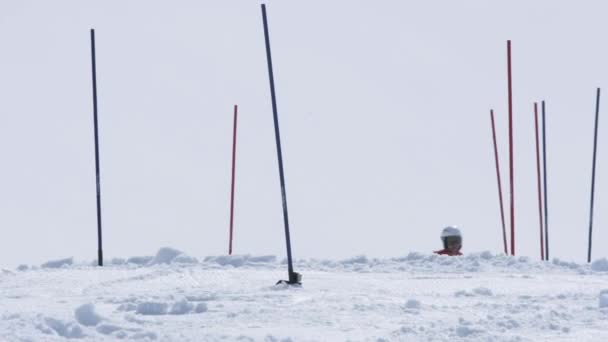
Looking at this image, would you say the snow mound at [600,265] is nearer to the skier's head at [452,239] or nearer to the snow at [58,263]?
the skier's head at [452,239]

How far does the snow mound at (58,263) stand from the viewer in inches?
824

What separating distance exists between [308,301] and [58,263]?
8.27m

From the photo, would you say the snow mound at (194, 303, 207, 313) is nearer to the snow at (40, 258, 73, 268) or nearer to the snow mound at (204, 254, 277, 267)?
the snow mound at (204, 254, 277, 267)

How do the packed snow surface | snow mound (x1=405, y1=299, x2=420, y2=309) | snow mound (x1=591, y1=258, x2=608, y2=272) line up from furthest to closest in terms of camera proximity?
snow mound (x1=591, y1=258, x2=608, y2=272) < snow mound (x1=405, y1=299, x2=420, y2=309) < the packed snow surface

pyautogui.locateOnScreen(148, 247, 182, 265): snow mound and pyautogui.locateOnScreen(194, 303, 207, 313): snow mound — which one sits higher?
pyautogui.locateOnScreen(194, 303, 207, 313): snow mound

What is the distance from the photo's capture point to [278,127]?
16.6 metres

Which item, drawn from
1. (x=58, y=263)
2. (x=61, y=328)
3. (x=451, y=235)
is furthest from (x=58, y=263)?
(x=61, y=328)

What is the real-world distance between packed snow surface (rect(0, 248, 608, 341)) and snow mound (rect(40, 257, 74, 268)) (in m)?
0.44

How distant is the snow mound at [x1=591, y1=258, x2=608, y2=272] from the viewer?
2038 centimetres

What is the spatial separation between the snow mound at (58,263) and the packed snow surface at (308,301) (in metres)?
0.44

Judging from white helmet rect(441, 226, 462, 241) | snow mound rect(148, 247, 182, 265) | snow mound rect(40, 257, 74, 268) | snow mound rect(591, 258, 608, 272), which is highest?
white helmet rect(441, 226, 462, 241)

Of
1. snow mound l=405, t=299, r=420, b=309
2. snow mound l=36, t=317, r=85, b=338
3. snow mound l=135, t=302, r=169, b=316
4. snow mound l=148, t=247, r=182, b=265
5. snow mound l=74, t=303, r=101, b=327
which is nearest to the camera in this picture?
snow mound l=36, t=317, r=85, b=338

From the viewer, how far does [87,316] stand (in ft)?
38.0

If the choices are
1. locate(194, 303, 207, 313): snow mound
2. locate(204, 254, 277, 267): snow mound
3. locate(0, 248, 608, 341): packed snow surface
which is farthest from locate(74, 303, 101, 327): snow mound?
locate(204, 254, 277, 267): snow mound
